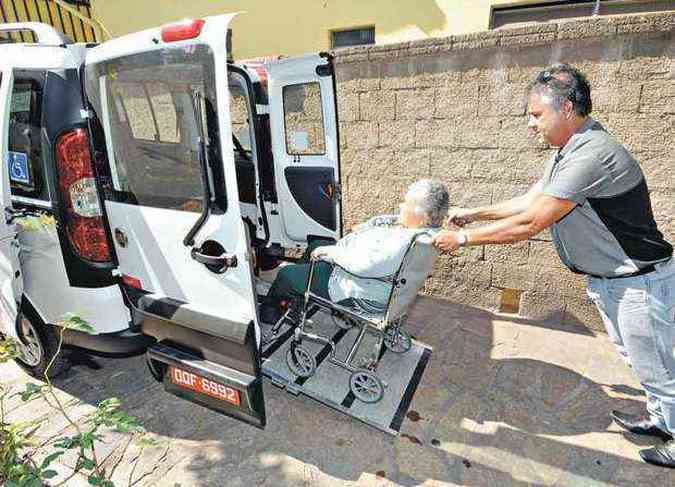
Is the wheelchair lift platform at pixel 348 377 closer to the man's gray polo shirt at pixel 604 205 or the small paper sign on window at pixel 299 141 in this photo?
the man's gray polo shirt at pixel 604 205

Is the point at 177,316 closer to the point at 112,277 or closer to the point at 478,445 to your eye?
the point at 112,277

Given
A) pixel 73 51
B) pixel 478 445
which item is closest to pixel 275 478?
pixel 478 445

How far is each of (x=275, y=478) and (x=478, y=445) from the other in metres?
1.23

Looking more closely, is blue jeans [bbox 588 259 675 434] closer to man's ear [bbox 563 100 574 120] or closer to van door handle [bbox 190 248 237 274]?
man's ear [bbox 563 100 574 120]

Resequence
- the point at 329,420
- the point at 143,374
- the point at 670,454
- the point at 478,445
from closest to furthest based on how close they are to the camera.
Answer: the point at 670,454
the point at 478,445
the point at 329,420
the point at 143,374

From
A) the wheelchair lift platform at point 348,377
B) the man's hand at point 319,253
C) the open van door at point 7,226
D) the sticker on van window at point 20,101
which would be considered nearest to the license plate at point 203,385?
the wheelchair lift platform at point 348,377

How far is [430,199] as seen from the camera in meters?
2.45

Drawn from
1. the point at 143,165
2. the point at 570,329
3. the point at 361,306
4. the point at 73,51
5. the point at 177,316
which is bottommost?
the point at 570,329

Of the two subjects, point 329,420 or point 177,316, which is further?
point 329,420

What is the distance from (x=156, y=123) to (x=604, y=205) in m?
2.49

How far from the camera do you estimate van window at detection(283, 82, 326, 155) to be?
3658mm

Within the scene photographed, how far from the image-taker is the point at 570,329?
3662mm

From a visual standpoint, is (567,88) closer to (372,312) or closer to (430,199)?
(430,199)

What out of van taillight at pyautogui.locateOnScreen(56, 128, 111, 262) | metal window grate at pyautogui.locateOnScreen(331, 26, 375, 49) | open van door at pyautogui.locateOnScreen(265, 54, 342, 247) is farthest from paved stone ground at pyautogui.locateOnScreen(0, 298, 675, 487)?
metal window grate at pyautogui.locateOnScreen(331, 26, 375, 49)
